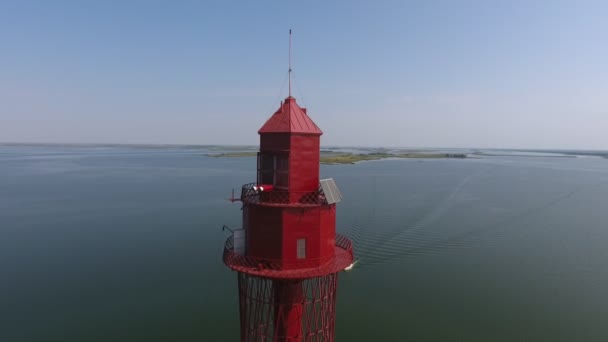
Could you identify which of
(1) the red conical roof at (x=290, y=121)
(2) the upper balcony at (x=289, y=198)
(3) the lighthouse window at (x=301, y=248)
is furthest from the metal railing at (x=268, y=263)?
(1) the red conical roof at (x=290, y=121)

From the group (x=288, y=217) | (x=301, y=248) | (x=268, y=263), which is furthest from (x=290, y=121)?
(x=268, y=263)

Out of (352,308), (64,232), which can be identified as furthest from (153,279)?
(64,232)

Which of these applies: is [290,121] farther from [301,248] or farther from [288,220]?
[301,248]

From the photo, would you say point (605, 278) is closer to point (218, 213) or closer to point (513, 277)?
point (513, 277)

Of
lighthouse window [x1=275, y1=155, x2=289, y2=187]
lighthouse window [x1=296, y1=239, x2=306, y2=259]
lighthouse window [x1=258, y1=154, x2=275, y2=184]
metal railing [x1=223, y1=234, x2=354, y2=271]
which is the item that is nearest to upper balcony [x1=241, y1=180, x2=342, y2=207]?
lighthouse window [x1=275, y1=155, x2=289, y2=187]

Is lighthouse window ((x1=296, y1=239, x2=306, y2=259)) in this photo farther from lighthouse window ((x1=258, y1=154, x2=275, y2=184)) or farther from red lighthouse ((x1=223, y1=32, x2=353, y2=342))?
lighthouse window ((x1=258, y1=154, x2=275, y2=184))

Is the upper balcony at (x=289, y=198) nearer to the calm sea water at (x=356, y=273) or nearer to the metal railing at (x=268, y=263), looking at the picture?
the metal railing at (x=268, y=263)

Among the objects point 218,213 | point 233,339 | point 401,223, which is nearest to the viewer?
point 233,339

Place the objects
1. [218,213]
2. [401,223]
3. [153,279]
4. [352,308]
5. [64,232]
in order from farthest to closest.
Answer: [218,213]
[401,223]
[64,232]
[153,279]
[352,308]
